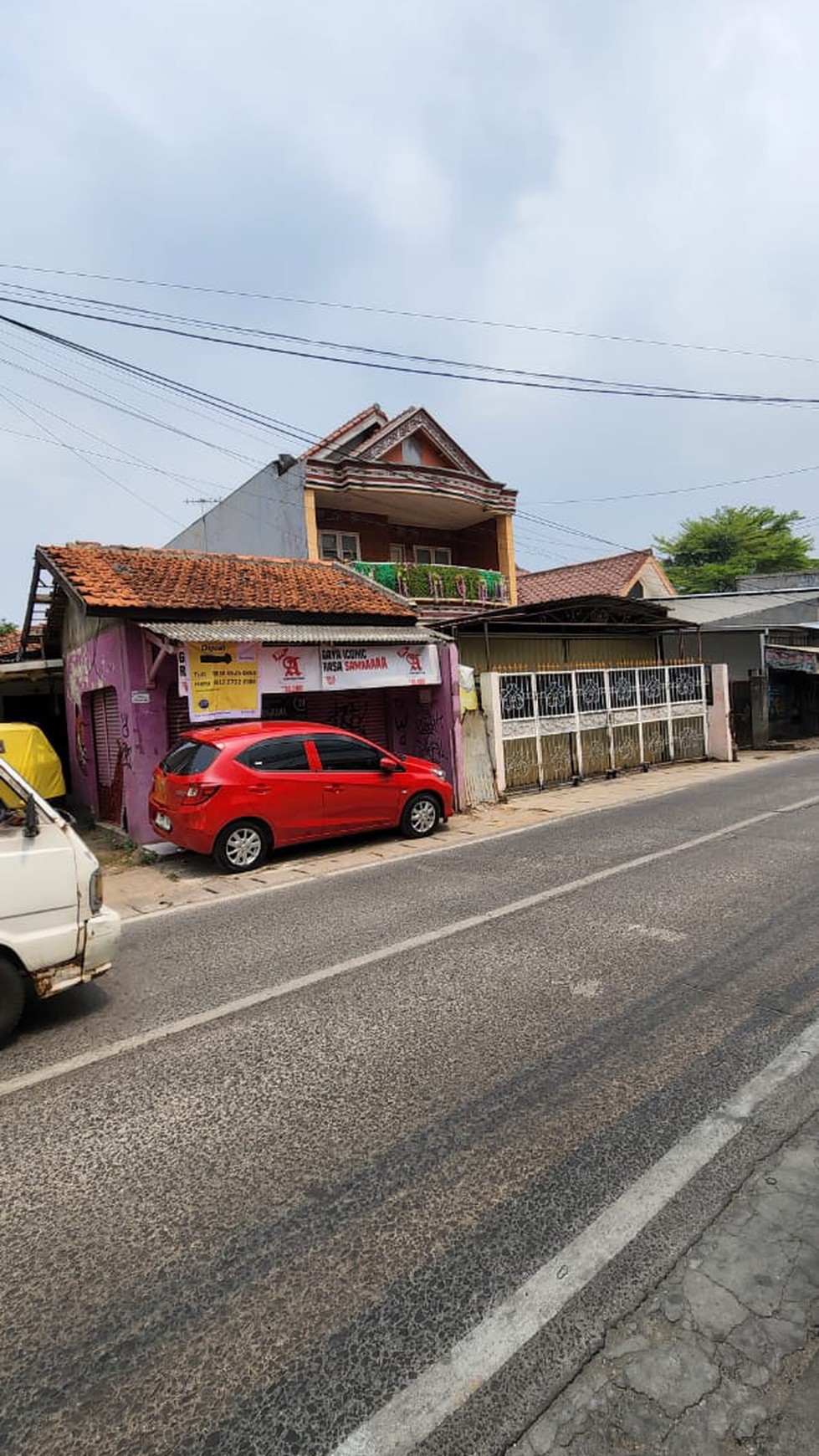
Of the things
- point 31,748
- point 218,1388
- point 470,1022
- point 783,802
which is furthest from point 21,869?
point 783,802

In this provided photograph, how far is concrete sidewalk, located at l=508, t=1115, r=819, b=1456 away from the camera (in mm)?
1931

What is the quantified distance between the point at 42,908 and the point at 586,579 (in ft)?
88.8

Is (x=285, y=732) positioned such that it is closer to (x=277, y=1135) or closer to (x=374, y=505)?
(x=277, y=1135)

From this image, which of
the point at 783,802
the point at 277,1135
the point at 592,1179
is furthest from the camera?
the point at 783,802

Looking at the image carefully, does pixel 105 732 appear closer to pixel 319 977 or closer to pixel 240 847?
pixel 240 847

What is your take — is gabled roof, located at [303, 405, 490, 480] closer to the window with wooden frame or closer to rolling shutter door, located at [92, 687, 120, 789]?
the window with wooden frame

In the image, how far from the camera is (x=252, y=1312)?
7.84 ft

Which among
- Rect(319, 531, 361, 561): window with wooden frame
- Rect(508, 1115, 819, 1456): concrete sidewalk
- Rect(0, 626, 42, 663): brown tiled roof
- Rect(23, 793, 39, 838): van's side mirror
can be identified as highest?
Rect(319, 531, 361, 561): window with wooden frame

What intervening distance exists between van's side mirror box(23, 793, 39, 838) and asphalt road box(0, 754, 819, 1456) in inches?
46.7

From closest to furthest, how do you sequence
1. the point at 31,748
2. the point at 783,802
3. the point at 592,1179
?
1. the point at 592,1179
2. the point at 783,802
3. the point at 31,748

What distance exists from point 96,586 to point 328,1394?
10598 mm

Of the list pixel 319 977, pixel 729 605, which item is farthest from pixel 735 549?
pixel 319 977

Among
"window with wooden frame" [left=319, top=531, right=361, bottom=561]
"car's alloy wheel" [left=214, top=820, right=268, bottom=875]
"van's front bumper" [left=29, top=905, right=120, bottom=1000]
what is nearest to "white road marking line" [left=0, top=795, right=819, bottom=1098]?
"van's front bumper" [left=29, top=905, right=120, bottom=1000]

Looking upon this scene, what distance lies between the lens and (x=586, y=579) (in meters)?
29.2
